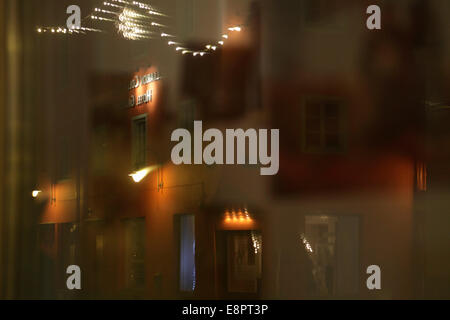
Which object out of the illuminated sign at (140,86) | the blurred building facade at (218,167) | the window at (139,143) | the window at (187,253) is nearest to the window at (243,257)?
the blurred building facade at (218,167)

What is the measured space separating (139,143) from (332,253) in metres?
0.74

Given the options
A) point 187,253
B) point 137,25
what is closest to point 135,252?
point 187,253

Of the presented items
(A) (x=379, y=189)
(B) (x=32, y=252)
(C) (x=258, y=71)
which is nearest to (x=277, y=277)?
(A) (x=379, y=189)

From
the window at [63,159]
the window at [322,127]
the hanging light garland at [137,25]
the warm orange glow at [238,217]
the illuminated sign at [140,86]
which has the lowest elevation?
the warm orange glow at [238,217]

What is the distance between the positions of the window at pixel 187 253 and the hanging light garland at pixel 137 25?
0.57 meters

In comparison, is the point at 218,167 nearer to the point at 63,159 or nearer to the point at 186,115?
the point at 186,115

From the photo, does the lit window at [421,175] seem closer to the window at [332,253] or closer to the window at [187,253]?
the window at [332,253]

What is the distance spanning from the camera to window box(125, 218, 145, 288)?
2115 mm

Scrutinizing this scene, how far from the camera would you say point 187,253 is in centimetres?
210

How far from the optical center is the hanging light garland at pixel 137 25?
7.17ft

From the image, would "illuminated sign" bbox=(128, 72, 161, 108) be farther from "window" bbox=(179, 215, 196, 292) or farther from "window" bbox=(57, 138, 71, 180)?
"window" bbox=(179, 215, 196, 292)

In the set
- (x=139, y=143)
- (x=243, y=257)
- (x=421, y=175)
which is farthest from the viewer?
(x=421, y=175)

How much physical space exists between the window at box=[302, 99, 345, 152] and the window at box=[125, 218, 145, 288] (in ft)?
2.02

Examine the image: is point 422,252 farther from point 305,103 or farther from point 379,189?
point 305,103
